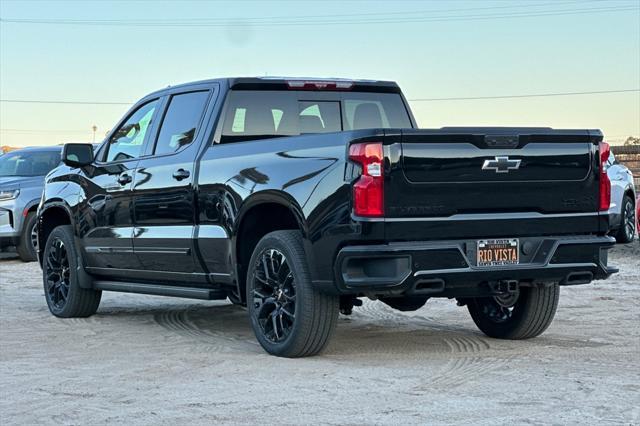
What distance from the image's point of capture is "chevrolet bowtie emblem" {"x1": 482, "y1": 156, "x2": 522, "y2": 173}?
7020 mm

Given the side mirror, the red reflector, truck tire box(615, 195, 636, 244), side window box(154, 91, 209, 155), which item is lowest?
truck tire box(615, 195, 636, 244)

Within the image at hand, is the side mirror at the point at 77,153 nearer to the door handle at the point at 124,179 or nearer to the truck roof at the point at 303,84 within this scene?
the door handle at the point at 124,179

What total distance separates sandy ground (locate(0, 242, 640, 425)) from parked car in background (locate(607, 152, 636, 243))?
413cm

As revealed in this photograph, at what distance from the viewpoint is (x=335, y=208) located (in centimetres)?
689

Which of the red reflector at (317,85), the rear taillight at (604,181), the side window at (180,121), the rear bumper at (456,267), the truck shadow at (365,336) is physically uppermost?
the red reflector at (317,85)

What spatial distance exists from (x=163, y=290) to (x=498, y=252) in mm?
2848

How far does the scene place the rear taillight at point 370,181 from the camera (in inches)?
264

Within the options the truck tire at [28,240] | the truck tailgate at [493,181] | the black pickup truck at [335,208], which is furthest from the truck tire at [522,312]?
the truck tire at [28,240]

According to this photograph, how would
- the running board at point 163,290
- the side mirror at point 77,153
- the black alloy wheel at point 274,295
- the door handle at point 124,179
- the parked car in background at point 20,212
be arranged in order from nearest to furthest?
the black alloy wheel at point 274,295, the running board at point 163,290, the door handle at point 124,179, the side mirror at point 77,153, the parked car in background at point 20,212

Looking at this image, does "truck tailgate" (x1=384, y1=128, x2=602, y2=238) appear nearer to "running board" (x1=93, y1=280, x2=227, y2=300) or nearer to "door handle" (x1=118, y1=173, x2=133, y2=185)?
"running board" (x1=93, y1=280, x2=227, y2=300)

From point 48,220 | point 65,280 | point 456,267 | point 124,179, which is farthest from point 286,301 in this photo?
point 48,220

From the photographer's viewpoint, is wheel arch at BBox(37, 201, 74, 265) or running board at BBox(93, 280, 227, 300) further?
wheel arch at BBox(37, 201, 74, 265)

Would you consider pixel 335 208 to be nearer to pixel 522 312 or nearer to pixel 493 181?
pixel 493 181

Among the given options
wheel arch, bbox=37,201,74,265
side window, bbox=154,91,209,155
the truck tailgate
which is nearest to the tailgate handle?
the truck tailgate
